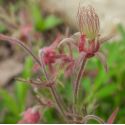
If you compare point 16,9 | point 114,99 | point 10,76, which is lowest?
point 114,99

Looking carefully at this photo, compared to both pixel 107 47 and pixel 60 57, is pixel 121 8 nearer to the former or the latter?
pixel 107 47

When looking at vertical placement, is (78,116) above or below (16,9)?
below

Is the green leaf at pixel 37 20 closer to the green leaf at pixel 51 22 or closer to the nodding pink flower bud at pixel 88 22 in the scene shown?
the green leaf at pixel 51 22

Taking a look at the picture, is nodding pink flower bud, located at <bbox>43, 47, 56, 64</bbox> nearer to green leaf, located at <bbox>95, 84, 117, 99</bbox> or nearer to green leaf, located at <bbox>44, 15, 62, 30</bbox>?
green leaf, located at <bbox>95, 84, 117, 99</bbox>

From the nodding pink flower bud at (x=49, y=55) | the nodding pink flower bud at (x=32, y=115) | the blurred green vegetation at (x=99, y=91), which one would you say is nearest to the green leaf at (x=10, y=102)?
the blurred green vegetation at (x=99, y=91)

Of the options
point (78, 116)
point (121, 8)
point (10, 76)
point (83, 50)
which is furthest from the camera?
point (121, 8)

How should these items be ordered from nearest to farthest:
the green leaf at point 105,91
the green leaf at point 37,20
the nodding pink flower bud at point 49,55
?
Result: the nodding pink flower bud at point 49,55 < the green leaf at point 105,91 < the green leaf at point 37,20

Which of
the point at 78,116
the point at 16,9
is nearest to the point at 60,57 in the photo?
the point at 78,116

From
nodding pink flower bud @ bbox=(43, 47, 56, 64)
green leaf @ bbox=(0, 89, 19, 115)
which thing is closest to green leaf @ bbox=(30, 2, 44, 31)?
green leaf @ bbox=(0, 89, 19, 115)

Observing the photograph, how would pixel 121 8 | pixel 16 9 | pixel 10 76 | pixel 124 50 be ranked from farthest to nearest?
1. pixel 16 9
2. pixel 121 8
3. pixel 10 76
4. pixel 124 50
